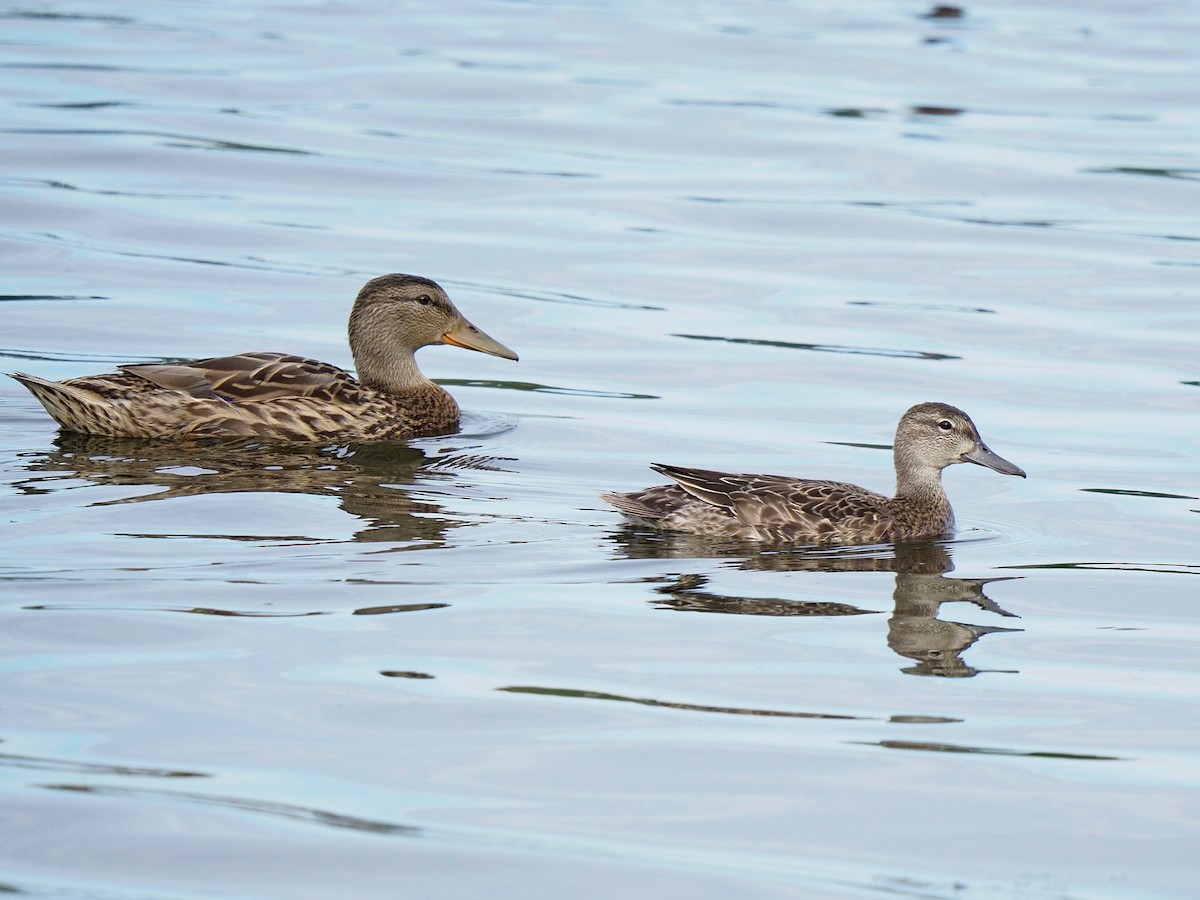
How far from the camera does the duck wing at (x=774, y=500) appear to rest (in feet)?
31.5

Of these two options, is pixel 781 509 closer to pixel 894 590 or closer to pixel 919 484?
pixel 894 590

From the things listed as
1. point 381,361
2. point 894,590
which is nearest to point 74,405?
point 381,361

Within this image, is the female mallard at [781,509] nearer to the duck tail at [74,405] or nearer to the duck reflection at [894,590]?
the duck reflection at [894,590]

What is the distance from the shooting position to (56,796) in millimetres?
6180

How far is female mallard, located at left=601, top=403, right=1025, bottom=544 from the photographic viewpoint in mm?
9609

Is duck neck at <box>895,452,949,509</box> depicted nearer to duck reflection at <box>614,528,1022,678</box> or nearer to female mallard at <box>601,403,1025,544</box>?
female mallard at <box>601,403,1025,544</box>

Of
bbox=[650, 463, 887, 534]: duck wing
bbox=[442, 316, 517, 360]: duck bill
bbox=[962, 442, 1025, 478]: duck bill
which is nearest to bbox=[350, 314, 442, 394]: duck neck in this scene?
bbox=[442, 316, 517, 360]: duck bill

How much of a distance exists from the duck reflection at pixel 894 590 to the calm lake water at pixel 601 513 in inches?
1.3

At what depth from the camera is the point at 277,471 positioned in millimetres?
10859

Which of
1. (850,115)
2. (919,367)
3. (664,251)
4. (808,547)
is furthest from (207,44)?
(808,547)

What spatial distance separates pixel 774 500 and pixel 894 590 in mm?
880

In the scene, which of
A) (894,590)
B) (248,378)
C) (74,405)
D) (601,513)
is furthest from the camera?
(248,378)

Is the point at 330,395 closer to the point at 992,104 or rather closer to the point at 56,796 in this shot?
the point at 56,796

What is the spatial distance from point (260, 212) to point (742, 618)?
11.3 metres
